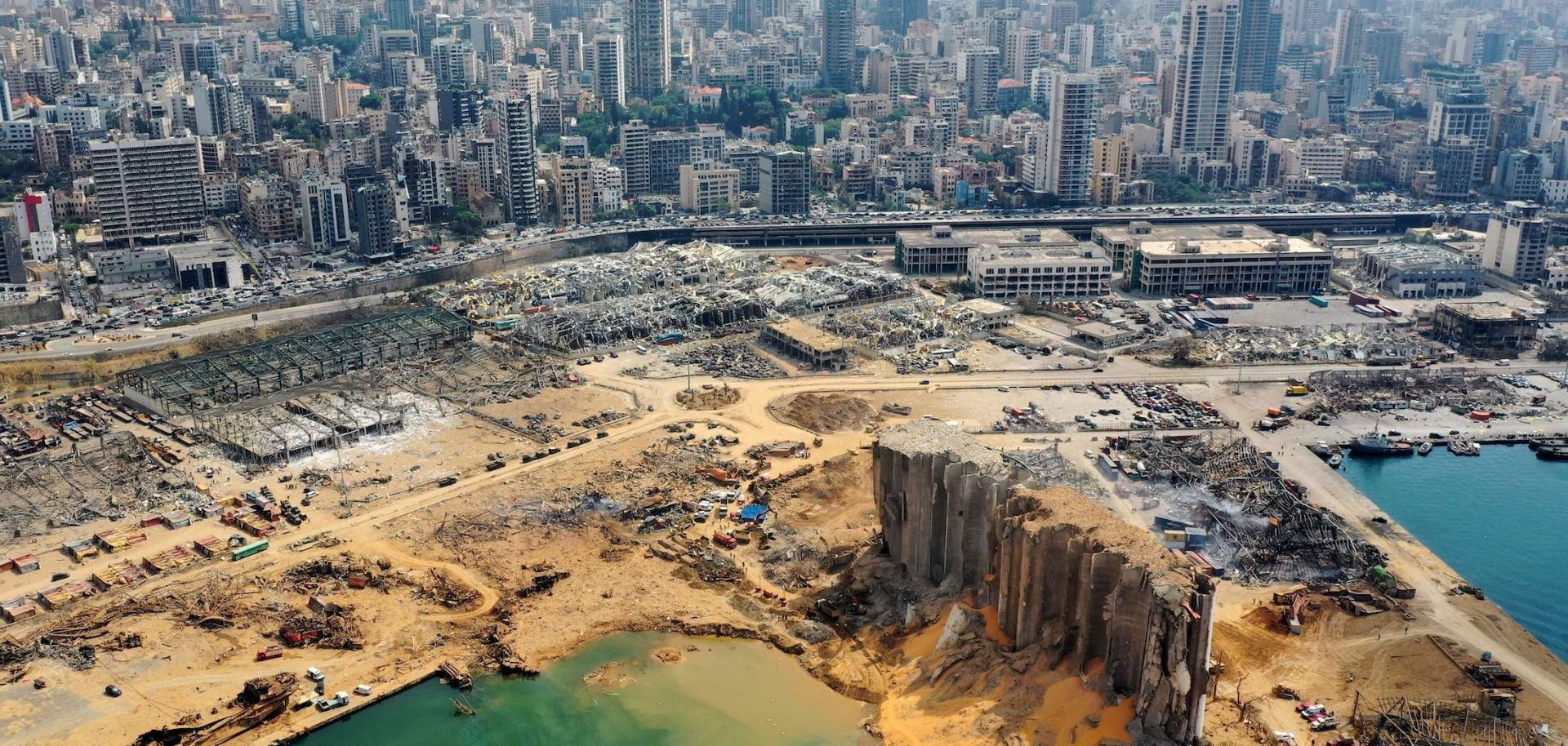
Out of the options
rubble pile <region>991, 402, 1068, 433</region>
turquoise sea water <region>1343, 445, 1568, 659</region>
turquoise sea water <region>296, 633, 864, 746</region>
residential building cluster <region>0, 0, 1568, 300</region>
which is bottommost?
turquoise sea water <region>296, 633, 864, 746</region>

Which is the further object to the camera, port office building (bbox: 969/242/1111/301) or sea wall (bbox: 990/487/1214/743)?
port office building (bbox: 969/242/1111/301)

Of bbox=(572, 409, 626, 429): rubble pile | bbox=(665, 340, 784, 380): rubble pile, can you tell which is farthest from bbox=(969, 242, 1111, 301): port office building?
bbox=(572, 409, 626, 429): rubble pile

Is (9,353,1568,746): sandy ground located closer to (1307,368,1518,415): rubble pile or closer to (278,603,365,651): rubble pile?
(278,603,365,651): rubble pile

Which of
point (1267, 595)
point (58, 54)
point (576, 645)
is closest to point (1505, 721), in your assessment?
point (1267, 595)

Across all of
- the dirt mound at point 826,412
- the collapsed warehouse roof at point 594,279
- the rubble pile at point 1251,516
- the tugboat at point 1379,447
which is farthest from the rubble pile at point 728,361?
the tugboat at point 1379,447

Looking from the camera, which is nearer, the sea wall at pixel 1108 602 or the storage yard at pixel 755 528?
the sea wall at pixel 1108 602

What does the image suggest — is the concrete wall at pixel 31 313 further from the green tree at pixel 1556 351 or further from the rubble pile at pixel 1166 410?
the green tree at pixel 1556 351

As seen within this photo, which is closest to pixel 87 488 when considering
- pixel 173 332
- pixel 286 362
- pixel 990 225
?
pixel 286 362
